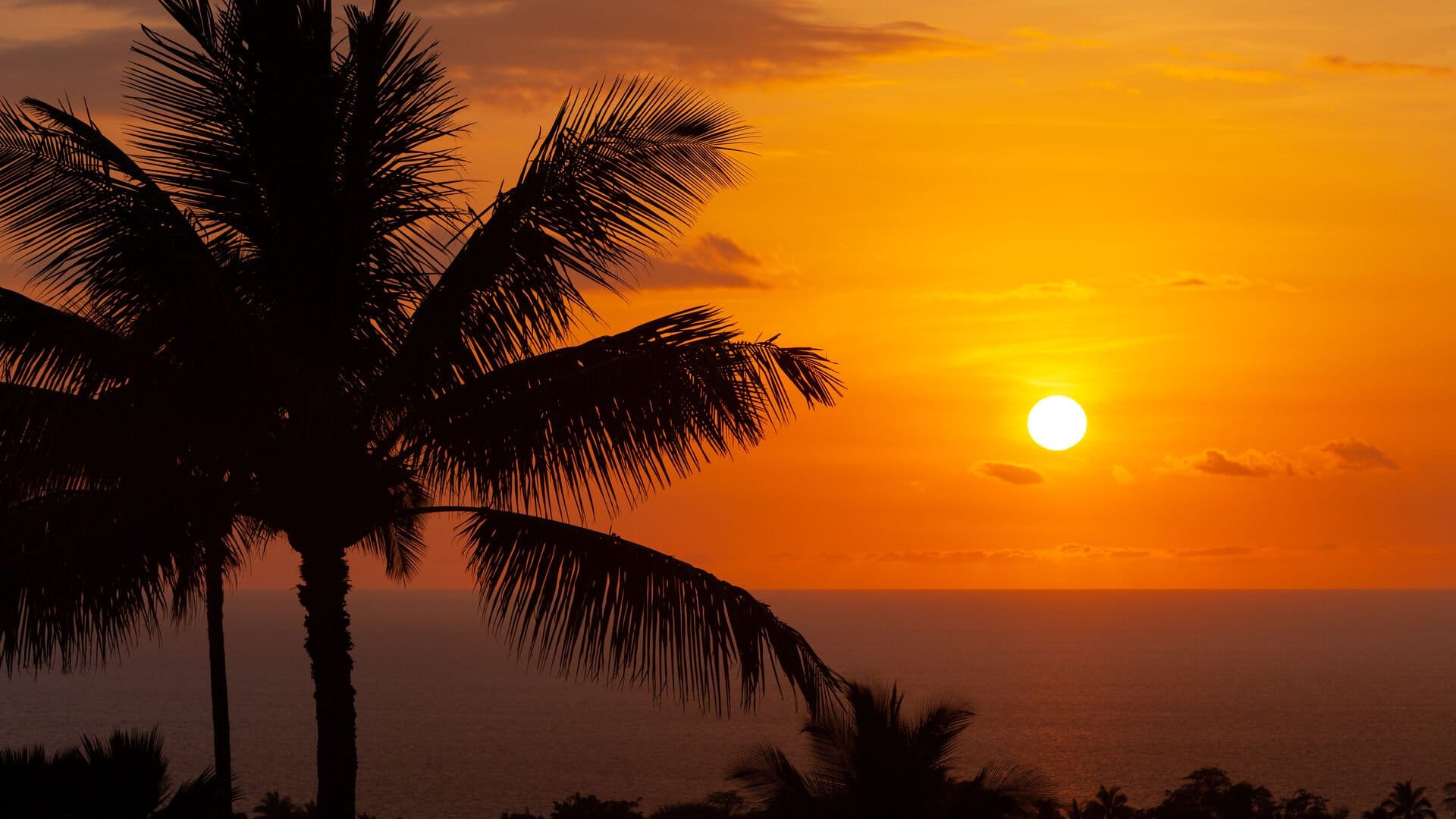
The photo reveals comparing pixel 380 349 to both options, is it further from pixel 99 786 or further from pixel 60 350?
pixel 99 786

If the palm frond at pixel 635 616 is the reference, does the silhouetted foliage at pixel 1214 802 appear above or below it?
below

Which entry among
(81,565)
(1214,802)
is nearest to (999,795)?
(81,565)

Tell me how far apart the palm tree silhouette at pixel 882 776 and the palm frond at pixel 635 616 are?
710 cm

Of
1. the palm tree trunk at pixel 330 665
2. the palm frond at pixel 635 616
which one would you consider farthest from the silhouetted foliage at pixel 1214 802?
the palm tree trunk at pixel 330 665

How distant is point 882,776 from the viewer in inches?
705

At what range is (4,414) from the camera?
400 inches

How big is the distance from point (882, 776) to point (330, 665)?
892cm

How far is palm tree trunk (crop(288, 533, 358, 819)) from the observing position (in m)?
11.0

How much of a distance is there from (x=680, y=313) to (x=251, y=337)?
328cm

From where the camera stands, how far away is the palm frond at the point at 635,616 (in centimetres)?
1035

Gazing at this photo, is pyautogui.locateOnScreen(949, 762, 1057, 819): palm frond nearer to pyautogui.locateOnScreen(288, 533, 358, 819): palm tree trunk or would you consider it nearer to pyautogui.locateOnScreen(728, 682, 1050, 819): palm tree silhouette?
pyautogui.locateOnScreen(728, 682, 1050, 819): palm tree silhouette

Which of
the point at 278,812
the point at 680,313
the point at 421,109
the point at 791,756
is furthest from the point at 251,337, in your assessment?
the point at 791,756

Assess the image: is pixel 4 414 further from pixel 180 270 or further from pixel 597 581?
pixel 597 581

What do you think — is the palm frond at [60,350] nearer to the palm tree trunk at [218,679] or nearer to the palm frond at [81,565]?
the palm frond at [81,565]
